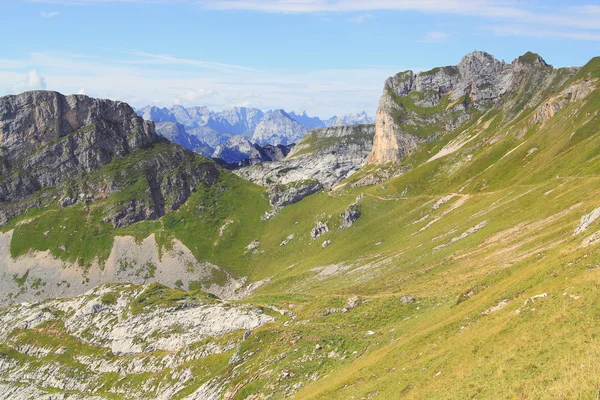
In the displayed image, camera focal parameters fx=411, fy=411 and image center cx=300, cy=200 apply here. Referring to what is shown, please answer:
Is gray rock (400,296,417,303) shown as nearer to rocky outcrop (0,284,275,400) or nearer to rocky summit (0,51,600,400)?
rocky summit (0,51,600,400)

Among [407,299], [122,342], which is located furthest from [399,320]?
[122,342]

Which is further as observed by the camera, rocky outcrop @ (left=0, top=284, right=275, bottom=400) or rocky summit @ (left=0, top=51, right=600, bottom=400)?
rocky outcrop @ (left=0, top=284, right=275, bottom=400)

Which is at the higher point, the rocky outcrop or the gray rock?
the gray rock

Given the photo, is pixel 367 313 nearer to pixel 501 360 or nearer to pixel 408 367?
pixel 408 367

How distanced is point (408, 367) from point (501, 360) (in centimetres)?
1144

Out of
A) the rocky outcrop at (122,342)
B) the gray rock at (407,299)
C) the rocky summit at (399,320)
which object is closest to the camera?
the rocky summit at (399,320)

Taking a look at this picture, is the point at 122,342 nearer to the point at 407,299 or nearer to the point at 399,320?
the point at 399,320

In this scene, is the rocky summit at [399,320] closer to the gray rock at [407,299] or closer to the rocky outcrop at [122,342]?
the rocky outcrop at [122,342]

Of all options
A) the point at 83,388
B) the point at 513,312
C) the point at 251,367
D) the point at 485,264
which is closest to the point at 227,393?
the point at 251,367

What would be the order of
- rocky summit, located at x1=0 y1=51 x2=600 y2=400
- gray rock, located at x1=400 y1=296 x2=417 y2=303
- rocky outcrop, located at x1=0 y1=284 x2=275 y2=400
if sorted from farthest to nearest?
rocky outcrop, located at x1=0 y1=284 x2=275 y2=400, gray rock, located at x1=400 y1=296 x2=417 y2=303, rocky summit, located at x1=0 y1=51 x2=600 y2=400

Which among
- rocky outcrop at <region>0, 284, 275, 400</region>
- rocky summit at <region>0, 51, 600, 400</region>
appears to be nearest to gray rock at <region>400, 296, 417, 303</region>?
rocky summit at <region>0, 51, 600, 400</region>

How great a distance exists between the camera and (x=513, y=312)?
38969mm

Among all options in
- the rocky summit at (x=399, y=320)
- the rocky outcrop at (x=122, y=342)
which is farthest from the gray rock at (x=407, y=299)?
the rocky outcrop at (x=122, y=342)

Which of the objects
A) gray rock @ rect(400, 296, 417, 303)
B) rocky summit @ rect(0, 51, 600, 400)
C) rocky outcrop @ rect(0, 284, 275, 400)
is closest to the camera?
rocky summit @ rect(0, 51, 600, 400)
